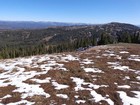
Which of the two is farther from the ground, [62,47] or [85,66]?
[85,66]

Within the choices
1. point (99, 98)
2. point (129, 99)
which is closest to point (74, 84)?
point (99, 98)

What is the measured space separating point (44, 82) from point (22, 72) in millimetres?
6837

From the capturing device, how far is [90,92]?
2153 cm

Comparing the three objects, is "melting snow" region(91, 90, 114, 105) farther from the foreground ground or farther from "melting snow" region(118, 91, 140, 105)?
"melting snow" region(118, 91, 140, 105)

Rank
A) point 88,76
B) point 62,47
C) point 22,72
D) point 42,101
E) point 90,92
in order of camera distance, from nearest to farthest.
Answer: point 42,101 → point 90,92 → point 88,76 → point 22,72 → point 62,47

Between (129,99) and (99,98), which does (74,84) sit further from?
(129,99)

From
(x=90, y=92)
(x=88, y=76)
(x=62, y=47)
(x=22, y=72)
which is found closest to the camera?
(x=90, y=92)

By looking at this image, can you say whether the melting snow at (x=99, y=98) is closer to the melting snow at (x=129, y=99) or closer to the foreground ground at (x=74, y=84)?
the foreground ground at (x=74, y=84)

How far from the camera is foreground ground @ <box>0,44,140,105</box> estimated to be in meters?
19.7

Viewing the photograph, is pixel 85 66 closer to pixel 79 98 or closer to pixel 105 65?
pixel 105 65

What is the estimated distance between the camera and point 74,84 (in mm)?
24250

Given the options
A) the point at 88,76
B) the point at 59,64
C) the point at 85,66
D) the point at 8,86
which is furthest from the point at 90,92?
the point at 59,64

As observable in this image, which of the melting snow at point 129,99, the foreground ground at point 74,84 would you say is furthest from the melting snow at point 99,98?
the melting snow at point 129,99

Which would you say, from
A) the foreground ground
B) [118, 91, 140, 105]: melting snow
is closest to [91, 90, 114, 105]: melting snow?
the foreground ground
